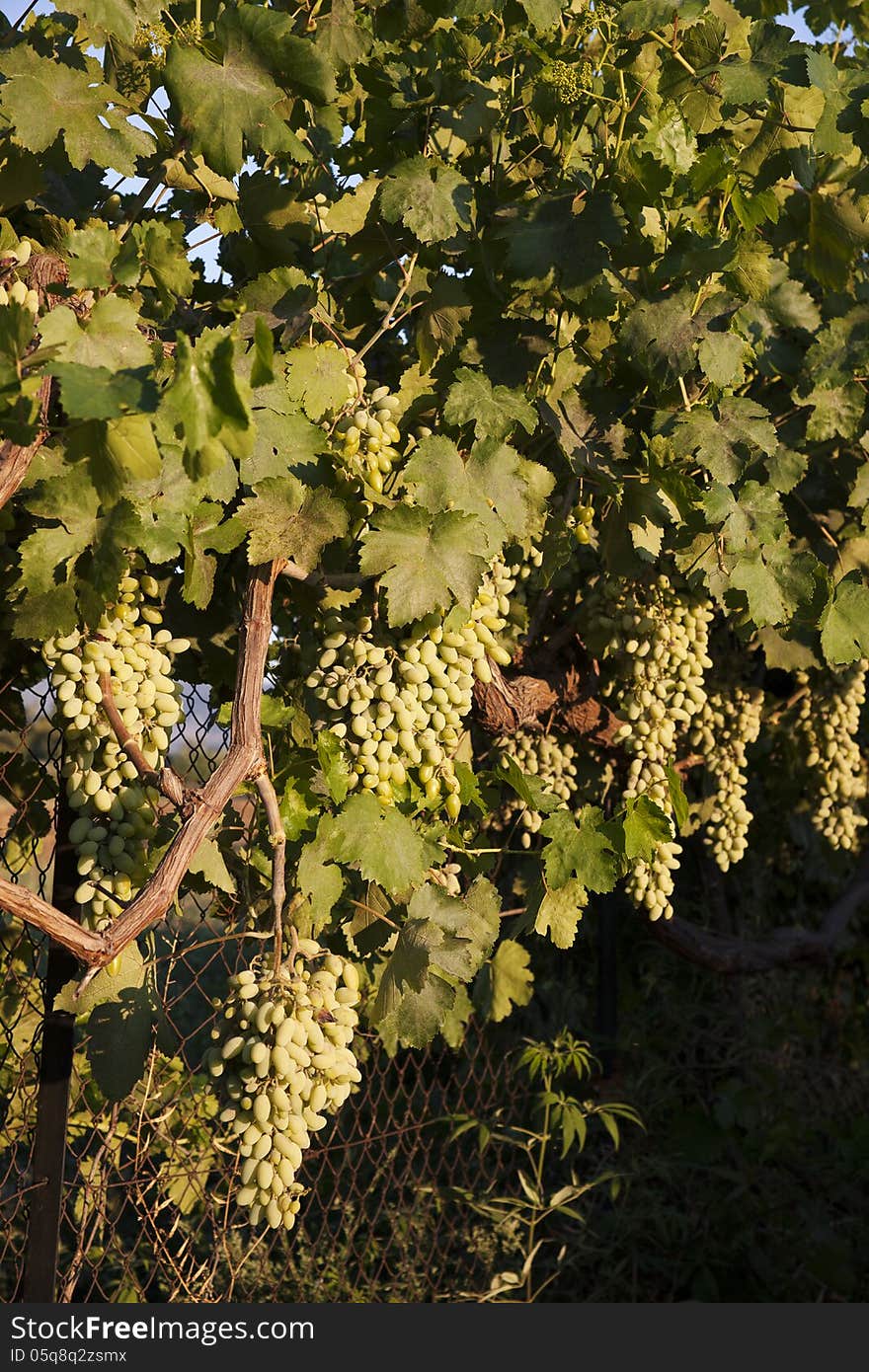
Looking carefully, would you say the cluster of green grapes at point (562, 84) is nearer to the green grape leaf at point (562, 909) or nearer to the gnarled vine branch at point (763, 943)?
the green grape leaf at point (562, 909)

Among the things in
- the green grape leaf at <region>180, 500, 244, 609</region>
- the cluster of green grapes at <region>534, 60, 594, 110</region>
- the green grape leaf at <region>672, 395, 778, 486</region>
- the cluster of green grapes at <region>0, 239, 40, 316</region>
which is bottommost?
the green grape leaf at <region>180, 500, 244, 609</region>

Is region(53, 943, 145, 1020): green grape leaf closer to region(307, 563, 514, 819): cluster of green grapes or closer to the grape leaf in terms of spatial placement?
region(307, 563, 514, 819): cluster of green grapes

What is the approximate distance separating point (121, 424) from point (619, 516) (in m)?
1.05

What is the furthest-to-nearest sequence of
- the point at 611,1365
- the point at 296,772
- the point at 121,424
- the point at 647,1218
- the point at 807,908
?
1. the point at 807,908
2. the point at 647,1218
3. the point at 611,1365
4. the point at 296,772
5. the point at 121,424

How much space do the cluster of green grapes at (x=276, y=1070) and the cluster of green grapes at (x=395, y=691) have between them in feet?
1.07

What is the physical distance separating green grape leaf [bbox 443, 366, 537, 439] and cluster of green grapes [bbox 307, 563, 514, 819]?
26 centimetres

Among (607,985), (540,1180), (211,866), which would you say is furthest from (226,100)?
(607,985)

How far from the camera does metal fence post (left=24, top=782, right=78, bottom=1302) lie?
1890 mm

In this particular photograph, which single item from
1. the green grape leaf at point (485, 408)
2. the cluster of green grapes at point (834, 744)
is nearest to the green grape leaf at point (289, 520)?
the green grape leaf at point (485, 408)

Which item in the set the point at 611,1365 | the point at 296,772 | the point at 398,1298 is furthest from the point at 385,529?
the point at 398,1298

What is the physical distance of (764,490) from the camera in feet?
6.38

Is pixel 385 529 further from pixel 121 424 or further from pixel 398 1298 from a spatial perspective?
pixel 398 1298

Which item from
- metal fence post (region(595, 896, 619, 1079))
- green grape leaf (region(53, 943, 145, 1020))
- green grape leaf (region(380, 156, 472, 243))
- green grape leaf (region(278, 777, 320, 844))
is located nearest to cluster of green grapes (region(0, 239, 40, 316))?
green grape leaf (region(380, 156, 472, 243))

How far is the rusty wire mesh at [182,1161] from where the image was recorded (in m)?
2.03
